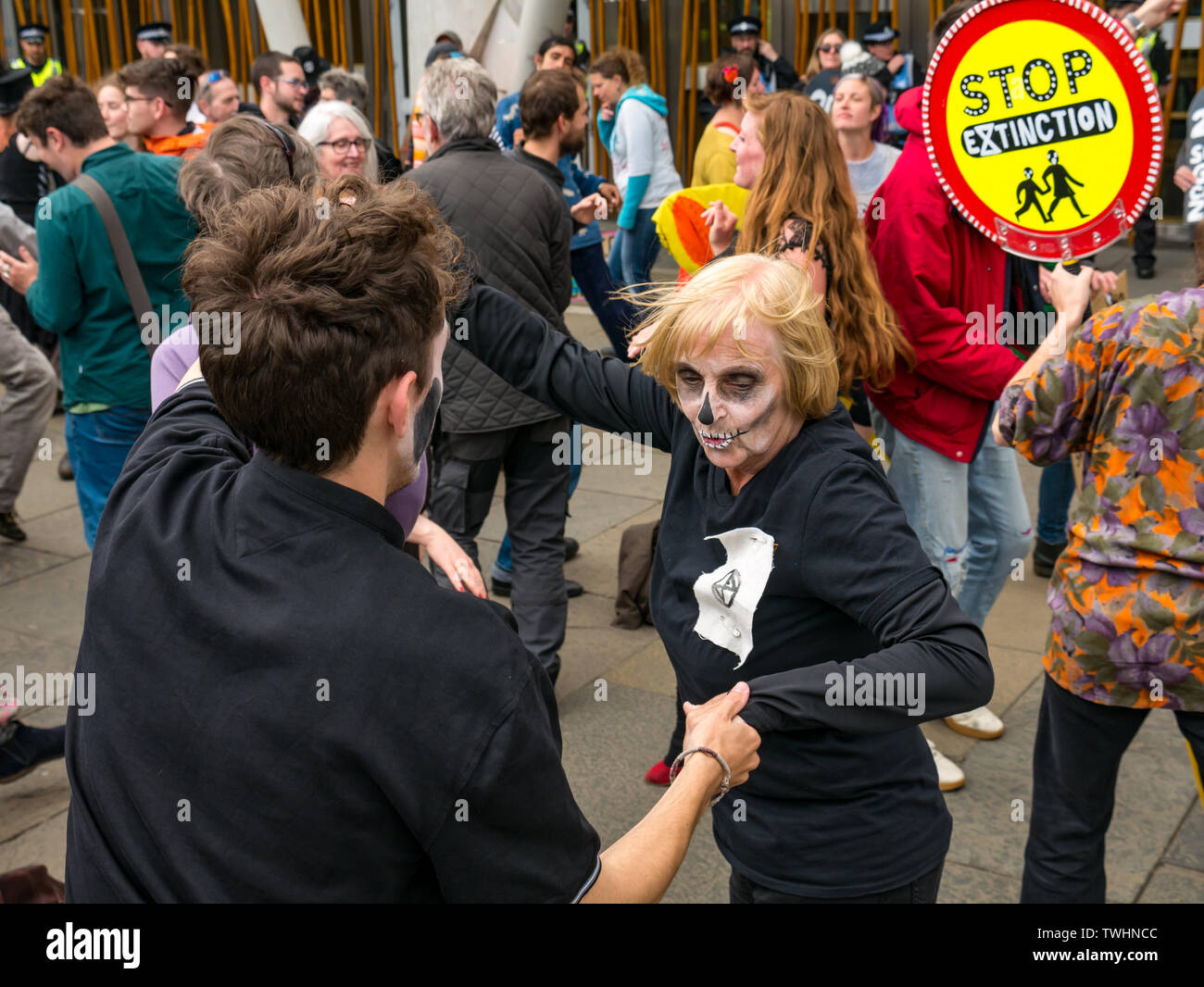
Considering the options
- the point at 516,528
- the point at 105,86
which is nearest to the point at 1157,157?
the point at 516,528

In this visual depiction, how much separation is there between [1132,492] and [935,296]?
141 cm

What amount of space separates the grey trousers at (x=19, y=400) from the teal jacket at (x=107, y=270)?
1328 millimetres

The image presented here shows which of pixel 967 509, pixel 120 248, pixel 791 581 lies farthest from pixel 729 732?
pixel 120 248

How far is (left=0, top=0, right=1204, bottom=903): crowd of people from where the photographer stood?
131 centimetres

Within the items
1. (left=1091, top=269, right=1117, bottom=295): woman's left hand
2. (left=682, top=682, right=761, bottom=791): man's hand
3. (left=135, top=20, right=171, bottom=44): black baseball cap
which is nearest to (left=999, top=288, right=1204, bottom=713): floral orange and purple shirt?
(left=1091, top=269, right=1117, bottom=295): woman's left hand

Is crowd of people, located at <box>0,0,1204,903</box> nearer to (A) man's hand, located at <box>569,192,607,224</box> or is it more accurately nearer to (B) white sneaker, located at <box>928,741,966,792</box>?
(B) white sneaker, located at <box>928,741,966,792</box>

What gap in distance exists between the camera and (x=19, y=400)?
18.9ft

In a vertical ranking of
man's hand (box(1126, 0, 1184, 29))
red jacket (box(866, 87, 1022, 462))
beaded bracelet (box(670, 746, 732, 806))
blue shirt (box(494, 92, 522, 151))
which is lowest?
beaded bracelet (box(670, 746, 732, 806))

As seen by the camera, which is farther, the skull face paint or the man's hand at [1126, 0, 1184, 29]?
the man's hand at [1126, 0, 1184, 29]

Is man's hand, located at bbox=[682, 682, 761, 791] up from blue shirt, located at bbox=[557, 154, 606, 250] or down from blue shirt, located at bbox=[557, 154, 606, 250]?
down

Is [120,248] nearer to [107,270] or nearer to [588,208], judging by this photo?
[107,270]

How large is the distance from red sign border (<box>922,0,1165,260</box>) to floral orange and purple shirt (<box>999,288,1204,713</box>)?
2.16ft

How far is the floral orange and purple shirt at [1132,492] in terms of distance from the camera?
2.45 m
